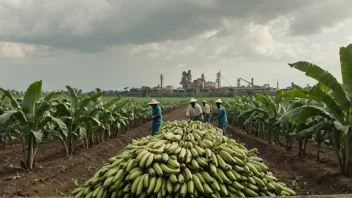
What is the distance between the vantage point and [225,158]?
428 cm

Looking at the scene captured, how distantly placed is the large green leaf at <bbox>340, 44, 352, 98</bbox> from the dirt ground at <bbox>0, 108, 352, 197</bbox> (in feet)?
7.06

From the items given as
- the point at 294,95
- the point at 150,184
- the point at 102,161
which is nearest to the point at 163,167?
the point at 150,184

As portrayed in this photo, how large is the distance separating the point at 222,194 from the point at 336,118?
5.46m

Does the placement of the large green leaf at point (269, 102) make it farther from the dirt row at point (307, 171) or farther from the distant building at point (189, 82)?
the distant building at point (189, 82)

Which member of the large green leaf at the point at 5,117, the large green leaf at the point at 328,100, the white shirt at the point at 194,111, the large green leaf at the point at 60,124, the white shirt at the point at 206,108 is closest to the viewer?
the large green leaf at the point at 328,100

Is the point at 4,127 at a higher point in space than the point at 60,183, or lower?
higher

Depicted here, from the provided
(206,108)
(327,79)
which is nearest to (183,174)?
(327,79)

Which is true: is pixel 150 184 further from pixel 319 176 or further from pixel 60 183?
pixel 319 176

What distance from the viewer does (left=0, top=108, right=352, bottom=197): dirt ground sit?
8.05m

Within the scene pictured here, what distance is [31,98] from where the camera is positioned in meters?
9.14

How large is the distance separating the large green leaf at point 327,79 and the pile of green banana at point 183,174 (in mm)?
4171

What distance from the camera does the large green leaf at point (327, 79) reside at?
25.7 feet

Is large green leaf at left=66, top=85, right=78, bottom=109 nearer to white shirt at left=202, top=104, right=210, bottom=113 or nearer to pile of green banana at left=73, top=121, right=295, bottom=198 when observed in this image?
white shirt at left=202, top=104, right=210, bottom=113

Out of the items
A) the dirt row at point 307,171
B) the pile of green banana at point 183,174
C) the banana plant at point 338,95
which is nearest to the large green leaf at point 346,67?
the banana plant at point 338,95
